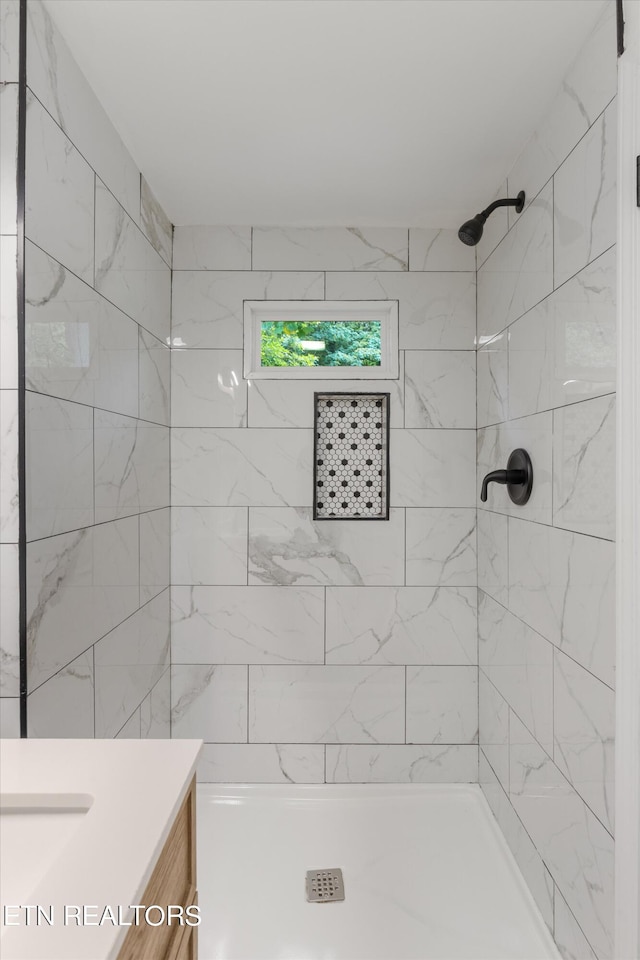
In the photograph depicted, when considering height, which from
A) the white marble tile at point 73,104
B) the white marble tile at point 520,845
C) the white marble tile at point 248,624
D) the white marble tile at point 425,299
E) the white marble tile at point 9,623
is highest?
the white marble tile at point 73,104

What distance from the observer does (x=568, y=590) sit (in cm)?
158

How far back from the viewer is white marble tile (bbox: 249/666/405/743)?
2.54m

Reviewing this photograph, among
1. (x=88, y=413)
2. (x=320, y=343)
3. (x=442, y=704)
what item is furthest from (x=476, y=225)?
(x=442, y=704)

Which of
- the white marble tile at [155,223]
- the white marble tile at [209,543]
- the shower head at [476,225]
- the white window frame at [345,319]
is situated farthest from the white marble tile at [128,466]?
the shower head at [476,225]

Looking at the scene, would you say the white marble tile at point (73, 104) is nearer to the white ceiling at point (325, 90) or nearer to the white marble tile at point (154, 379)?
the white ceiling at point (325, 90)

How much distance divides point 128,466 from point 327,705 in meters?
1.31

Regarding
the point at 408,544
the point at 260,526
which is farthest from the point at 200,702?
the point at 408,544

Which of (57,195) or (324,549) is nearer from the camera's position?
(57,195)

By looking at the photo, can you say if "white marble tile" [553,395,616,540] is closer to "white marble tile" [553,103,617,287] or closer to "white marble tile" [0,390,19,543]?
"white marble tile" [553,103,617,287]

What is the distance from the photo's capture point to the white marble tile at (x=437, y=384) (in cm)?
254

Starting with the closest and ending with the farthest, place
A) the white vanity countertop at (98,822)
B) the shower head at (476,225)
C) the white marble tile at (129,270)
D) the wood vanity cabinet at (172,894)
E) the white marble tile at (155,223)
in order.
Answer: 1. the white vanity countertop at (98,822)
2. the wood vanity cabinet at (172,894)
3. the white marble tile at (129,270)
4. the shower head at (476,225)
5. the white marble tile at (155,223)

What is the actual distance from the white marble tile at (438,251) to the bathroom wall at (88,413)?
3.40 feet

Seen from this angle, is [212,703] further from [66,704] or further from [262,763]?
[66,704]

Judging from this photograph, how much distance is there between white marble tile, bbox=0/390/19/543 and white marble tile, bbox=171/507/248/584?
131 cm
